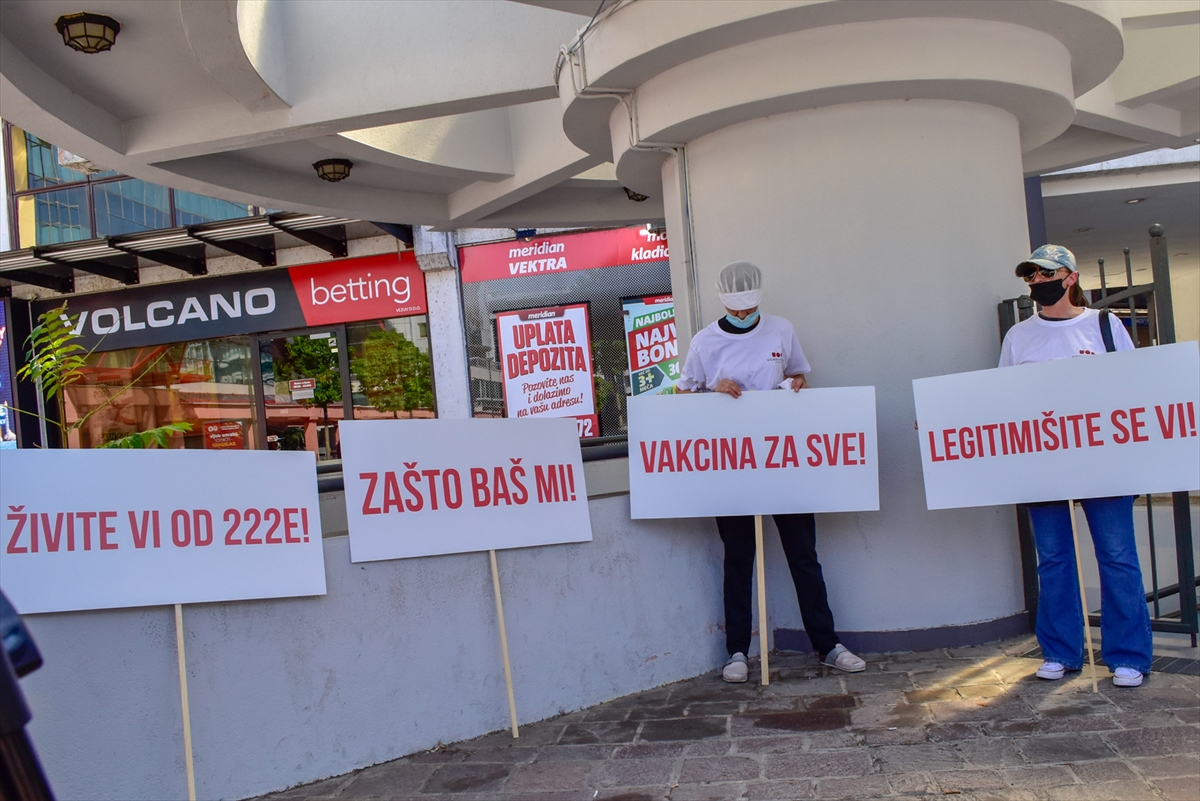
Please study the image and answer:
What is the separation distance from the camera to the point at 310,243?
49.1ft

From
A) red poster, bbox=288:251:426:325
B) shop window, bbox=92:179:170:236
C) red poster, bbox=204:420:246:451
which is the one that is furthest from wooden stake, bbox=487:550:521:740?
shop window, bbox=92:179:170:236

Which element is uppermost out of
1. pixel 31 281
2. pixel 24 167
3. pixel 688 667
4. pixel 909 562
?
pixel 24 167

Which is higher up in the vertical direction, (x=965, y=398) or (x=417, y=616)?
(x=965, y=398)

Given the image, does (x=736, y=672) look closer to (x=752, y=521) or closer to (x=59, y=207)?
(x=752, y=521)

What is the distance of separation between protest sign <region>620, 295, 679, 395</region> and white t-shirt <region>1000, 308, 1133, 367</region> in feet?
29.8

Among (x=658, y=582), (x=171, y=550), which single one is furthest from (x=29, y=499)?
(x=658, y=582)

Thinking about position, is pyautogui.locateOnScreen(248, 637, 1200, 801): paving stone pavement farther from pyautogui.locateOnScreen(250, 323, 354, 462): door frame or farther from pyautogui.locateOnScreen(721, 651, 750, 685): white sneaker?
pyautogui.locateOnScreen(250, 323, 354, 462): door frame

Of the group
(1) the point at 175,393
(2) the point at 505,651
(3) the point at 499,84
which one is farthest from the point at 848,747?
(1) the point at 175,393

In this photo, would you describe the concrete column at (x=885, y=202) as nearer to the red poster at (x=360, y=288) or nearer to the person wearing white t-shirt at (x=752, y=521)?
the person wearing white t-shirt at (x=752, y=521)

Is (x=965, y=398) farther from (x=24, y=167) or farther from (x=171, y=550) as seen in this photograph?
(x=24, y=167)

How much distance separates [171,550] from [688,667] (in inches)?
102

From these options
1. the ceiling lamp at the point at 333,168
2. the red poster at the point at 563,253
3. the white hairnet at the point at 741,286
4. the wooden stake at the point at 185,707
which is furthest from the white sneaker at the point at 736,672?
the red poster at the point at 563,253

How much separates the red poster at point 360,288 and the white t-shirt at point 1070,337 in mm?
10888

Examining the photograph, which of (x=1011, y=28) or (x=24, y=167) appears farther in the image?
(x=24, y=167)
